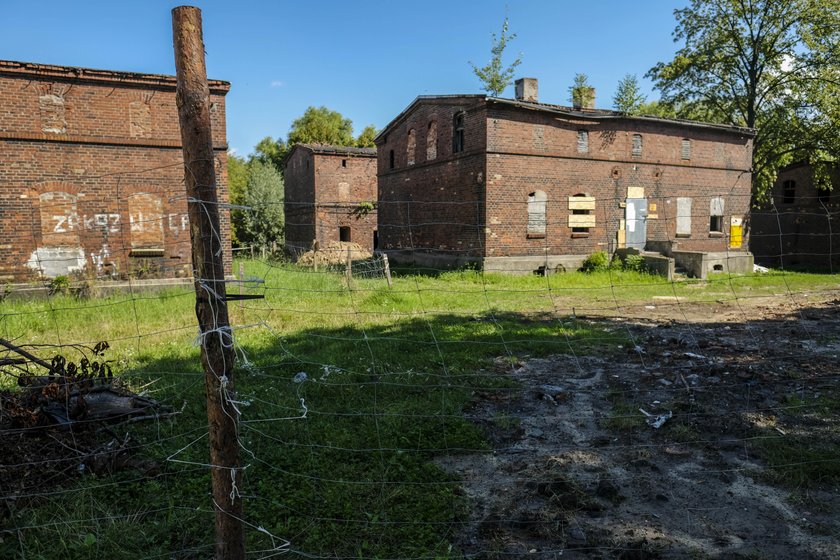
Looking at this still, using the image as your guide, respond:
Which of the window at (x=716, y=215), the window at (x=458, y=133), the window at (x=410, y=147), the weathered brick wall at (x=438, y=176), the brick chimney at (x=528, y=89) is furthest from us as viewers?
the window at (x=716, y=215)

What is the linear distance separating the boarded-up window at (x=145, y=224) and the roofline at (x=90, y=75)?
120 inches

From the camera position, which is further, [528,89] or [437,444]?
[528,89]

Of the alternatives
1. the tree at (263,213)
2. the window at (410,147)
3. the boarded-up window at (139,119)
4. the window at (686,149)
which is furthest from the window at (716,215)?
the tree at (263,213)

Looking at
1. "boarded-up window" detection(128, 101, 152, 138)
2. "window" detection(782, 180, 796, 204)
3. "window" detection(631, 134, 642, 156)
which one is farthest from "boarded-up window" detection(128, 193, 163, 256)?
"window" detection(782, 180, 796, 204)

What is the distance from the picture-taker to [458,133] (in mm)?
21641

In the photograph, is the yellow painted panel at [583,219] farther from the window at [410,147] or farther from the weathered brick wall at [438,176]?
the window at [410,147]

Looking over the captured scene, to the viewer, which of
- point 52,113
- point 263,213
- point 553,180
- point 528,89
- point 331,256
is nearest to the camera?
point 52,113

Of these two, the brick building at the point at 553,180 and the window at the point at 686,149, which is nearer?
the brick building at the point at 553,180

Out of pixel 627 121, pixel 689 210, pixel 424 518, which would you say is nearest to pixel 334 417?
pixel 424 518

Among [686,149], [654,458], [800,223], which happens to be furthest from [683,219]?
[654,458]

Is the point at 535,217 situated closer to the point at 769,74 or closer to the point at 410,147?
the point at 410,147

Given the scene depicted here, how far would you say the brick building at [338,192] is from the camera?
104 feet

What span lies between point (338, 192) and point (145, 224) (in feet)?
58.8

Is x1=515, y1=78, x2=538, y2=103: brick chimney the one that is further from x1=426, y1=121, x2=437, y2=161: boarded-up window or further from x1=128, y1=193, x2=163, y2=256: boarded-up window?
x1=128, y1=193, x2=163, y2=256: boarded-up window
